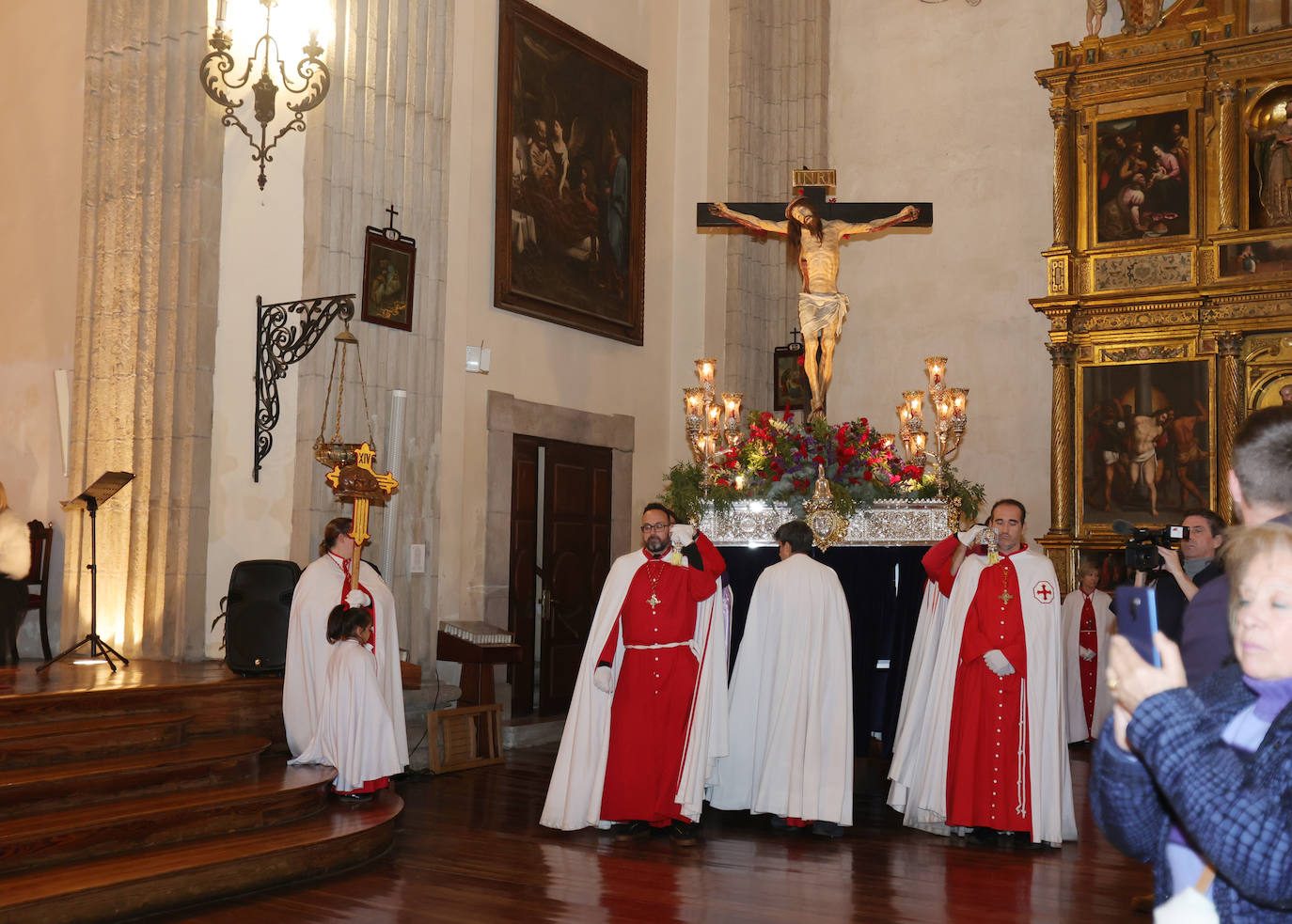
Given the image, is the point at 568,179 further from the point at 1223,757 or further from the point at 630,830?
the point at 1223,757

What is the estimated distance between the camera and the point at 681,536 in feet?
24.5

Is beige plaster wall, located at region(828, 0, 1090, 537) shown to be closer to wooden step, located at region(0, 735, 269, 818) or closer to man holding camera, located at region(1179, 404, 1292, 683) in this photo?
wooden step, located at region(0, 735, 269, 818)

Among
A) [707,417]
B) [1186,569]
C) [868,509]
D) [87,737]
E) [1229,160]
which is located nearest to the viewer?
[1186,569]

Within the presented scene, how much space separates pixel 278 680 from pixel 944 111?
33.0 feet

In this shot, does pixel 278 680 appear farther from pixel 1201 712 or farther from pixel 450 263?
pixel 1201 712

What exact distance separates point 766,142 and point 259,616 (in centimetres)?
881

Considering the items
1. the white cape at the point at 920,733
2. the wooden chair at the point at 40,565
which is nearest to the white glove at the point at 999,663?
the white cape at the point at 920,733

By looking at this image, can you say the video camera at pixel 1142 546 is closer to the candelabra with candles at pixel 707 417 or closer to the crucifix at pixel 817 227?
the candelabra with candles at pixel 707 417

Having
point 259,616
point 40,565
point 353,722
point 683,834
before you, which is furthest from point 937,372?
point 40,565

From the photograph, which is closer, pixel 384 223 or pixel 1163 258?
pixel 384 223

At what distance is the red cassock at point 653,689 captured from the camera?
721 cm

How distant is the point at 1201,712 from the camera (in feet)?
6.75

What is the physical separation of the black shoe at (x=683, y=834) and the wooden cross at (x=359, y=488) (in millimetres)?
2405

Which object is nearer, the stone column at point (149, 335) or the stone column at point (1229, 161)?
the stone column at point (149, 335)
